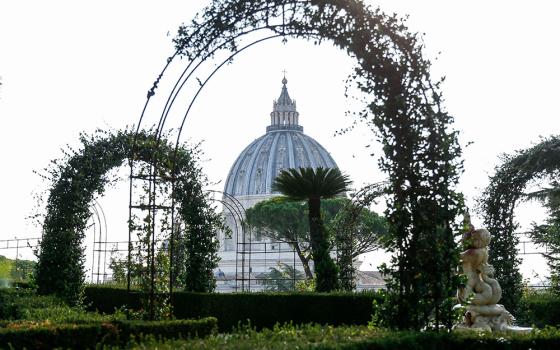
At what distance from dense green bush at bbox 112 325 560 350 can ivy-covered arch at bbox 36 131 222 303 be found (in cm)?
845

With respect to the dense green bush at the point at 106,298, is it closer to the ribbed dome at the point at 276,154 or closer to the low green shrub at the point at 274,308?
the low green shrub at the point at 274,308

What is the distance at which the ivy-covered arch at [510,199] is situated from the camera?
47.2ft

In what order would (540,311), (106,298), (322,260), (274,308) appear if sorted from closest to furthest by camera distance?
(274,308)
(540,311)
(106,298)
(322,260)

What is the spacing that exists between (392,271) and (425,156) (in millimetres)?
1128

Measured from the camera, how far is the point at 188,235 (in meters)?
15.2

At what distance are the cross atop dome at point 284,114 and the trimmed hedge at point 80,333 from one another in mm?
92511

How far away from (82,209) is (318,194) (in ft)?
17.4

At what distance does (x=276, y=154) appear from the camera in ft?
315

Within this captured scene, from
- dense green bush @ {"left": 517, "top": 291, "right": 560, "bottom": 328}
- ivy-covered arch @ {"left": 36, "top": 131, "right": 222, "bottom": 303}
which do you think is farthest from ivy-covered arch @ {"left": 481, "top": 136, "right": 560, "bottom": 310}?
ivy-covered arch @ {"left": 36, "top": 131, "right": 222, "bottom": 303}

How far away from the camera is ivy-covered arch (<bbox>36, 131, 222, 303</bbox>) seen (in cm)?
1430

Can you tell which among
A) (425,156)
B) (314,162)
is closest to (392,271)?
(425,156)

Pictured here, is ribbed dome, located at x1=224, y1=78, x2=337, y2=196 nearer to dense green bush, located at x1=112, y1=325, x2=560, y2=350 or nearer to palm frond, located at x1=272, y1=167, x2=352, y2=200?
palm frond, located at x1=272, y1=167, x2=352, y2=200

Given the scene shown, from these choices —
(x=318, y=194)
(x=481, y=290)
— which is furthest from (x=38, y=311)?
(x=318, y=194)

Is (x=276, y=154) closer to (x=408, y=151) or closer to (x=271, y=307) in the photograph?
(x=271, y=307)
